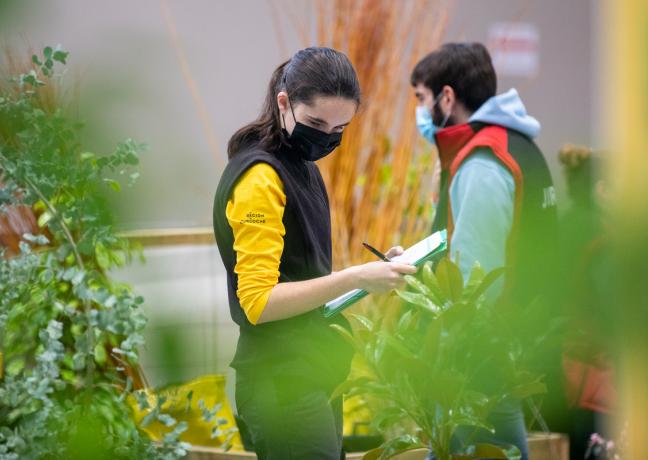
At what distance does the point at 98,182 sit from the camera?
12.6 inches

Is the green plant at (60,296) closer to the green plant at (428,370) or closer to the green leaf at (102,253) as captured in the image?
the green leaf at (102,253)

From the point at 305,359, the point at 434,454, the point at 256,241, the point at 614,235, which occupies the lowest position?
the point at 434,454

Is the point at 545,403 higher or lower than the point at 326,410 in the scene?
higher

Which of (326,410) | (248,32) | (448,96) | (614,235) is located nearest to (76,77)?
(614,235)

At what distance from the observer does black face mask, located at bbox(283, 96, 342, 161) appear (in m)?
1.35

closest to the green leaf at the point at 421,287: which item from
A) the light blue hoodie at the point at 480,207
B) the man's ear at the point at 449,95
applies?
the light blue hoodie at the point at 480,207

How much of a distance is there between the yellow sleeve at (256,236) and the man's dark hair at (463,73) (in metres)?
0.83

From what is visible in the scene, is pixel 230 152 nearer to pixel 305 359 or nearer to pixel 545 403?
pixel 305 359

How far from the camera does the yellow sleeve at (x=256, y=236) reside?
1278mm

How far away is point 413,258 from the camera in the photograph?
135cm

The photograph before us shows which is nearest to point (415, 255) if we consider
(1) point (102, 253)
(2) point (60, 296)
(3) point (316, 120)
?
(3) point (316, 120)

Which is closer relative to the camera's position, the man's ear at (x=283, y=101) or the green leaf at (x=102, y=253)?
the green leaf at (x=102, y=253)

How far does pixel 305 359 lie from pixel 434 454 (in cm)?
27

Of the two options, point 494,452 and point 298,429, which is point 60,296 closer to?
point 298,429
